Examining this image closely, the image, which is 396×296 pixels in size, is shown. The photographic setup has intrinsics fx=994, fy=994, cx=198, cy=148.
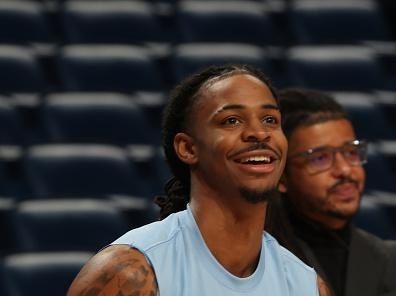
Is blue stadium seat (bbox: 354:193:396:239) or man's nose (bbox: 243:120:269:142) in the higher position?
blue stadium seat (bbox: 354:193:396:239)

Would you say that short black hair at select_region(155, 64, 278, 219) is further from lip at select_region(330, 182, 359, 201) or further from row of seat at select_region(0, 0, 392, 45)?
row of seat at select_region(0, 0, 392, 45)

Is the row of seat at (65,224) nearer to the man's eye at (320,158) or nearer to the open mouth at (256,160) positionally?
the man's eye at (320,158)

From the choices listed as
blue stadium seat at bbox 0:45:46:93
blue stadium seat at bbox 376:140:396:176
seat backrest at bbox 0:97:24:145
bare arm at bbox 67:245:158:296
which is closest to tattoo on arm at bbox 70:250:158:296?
bare arm at bbox 67:245:158:296

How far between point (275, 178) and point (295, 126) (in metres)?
0.81

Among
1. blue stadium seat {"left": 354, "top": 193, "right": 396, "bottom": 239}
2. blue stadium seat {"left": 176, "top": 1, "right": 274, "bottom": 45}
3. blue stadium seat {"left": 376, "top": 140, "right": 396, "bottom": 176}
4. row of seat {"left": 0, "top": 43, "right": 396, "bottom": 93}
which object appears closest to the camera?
blue stadium seat {"left": 354, "top": 193, "right": 396, "bottom": 239}

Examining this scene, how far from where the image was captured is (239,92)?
5.14 ft

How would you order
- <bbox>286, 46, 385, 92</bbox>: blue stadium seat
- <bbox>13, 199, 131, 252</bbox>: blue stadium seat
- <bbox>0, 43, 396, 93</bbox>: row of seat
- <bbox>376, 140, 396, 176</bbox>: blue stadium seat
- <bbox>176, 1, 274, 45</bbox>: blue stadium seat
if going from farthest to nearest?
<bbox>176, 1, 274, 45</bbox>: blue stadium seat, <bbox>286, 46, 385, 92</bbox>: blue stadium seat, <bbox>0, 43, 396, 93</bbox>: row of seat, <bbox>376, 140, 396, 176</bbox>: blue stadium seat, <bbox>13, 199, 131, 252</bbox>: blue stadium seat

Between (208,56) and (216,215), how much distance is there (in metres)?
2.14

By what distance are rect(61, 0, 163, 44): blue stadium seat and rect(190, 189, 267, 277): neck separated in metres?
2.28

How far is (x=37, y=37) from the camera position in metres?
3.85

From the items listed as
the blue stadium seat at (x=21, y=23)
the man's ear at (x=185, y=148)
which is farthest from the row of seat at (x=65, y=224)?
the man's ear at (x=185, y=148)

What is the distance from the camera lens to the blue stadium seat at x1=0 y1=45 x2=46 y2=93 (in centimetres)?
357

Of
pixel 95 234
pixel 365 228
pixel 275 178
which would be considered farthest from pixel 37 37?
pixel 275 178

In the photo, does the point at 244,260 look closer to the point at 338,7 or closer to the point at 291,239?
the point at 291,239
